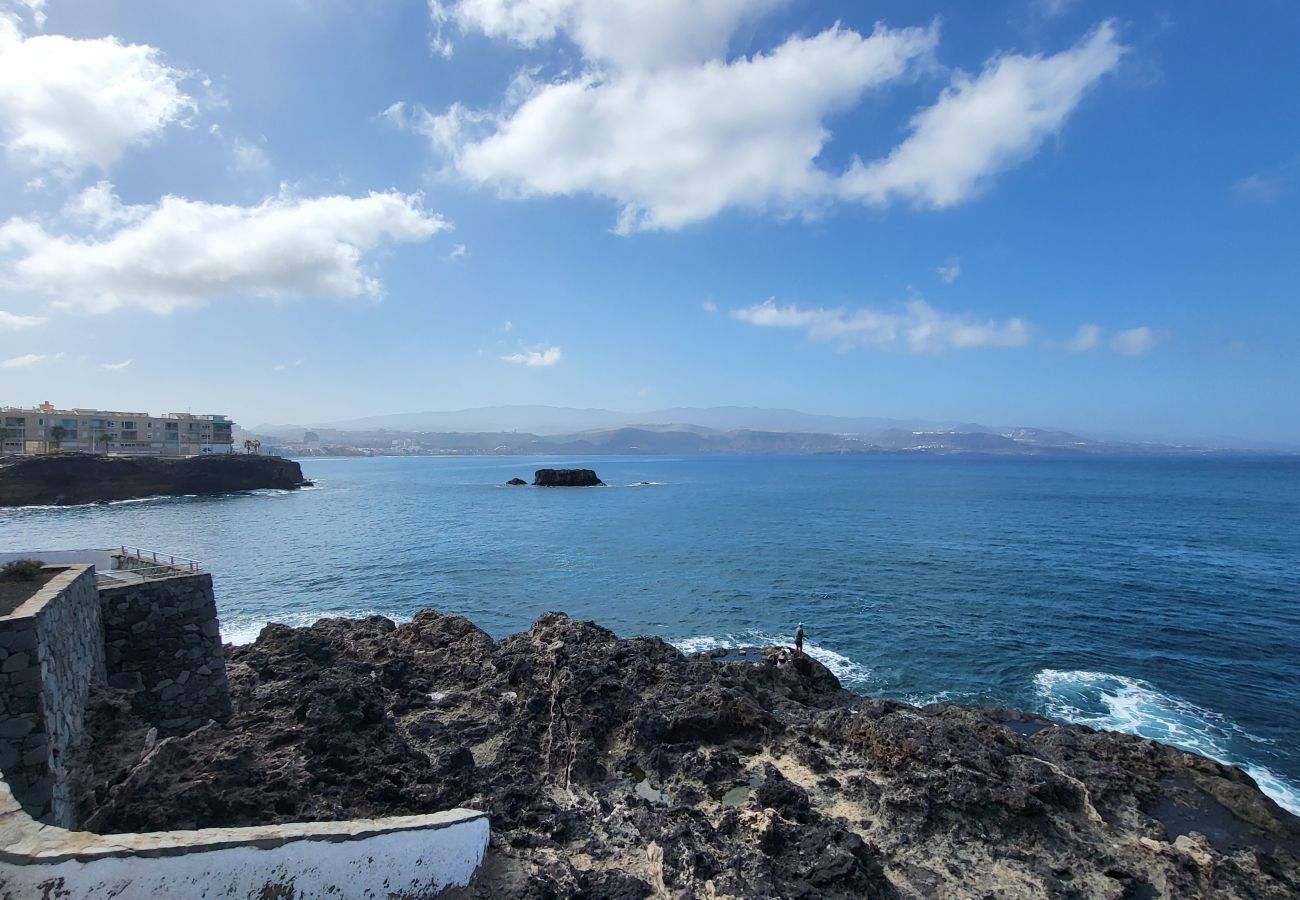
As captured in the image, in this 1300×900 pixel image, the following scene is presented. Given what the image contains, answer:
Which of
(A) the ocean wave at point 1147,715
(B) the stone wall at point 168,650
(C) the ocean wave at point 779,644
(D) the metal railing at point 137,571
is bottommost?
(C) the ocean wave at point 779,644

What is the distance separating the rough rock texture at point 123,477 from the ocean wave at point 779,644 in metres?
85.6

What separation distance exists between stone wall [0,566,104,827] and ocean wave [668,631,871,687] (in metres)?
19.0

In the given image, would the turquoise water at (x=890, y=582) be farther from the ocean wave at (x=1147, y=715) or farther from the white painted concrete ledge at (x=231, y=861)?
the white painted concrete ledge at (x=231, y=861)

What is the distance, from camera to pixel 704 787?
495 inches

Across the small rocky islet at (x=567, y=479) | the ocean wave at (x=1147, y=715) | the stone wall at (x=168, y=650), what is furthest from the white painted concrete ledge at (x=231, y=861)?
the small rocky islet at (x=567, y=479)

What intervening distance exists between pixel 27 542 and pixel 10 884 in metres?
56.6

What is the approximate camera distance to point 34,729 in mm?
8891

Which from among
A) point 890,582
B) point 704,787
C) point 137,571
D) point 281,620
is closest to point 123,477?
point 281,620

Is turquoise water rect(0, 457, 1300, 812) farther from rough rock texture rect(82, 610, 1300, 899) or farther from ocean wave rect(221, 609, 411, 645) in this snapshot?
rough rock texture rect(82, 610, 1300, 899)

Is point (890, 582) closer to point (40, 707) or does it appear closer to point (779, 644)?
point (779, 644)

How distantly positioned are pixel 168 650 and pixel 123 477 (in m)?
90.3

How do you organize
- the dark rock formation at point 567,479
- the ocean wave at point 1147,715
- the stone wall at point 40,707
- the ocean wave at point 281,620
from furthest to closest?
the dark rock formation at point 567,479
the ocean wave at point 281,620
the ocean wave at point 1147,715
the stone wall at point 40,707

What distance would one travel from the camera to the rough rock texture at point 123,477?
72500 millimetres

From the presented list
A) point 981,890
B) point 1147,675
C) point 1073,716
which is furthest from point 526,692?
point 1147,675
